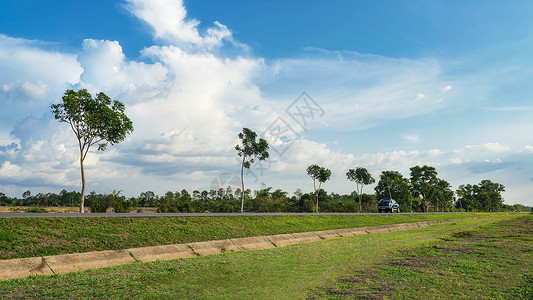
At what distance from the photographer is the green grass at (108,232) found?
39.2 feet

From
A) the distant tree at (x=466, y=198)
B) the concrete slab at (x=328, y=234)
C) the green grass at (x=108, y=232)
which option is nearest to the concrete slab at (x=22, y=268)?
the green grass at (x=108, y=232)

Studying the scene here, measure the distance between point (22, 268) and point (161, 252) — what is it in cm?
478

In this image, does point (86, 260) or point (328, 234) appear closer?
point (86, 260)

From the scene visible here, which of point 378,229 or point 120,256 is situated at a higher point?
point 120,256

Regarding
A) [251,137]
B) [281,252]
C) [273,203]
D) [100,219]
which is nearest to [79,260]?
[100,219]

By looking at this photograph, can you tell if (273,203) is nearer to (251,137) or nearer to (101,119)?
(251,137)

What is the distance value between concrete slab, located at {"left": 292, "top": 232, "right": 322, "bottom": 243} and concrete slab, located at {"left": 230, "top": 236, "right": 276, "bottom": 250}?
3091 mm

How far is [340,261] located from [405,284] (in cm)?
351

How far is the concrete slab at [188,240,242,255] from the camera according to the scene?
1547cm

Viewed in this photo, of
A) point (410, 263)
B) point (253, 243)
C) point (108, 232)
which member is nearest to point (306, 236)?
point (253, 243)

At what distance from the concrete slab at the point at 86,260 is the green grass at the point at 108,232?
0.45 metres

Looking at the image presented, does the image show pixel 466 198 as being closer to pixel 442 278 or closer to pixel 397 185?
pixel 397 185

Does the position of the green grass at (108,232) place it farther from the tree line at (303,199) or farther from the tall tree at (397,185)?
the tall tree at (397,185)

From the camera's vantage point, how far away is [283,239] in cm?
2064
